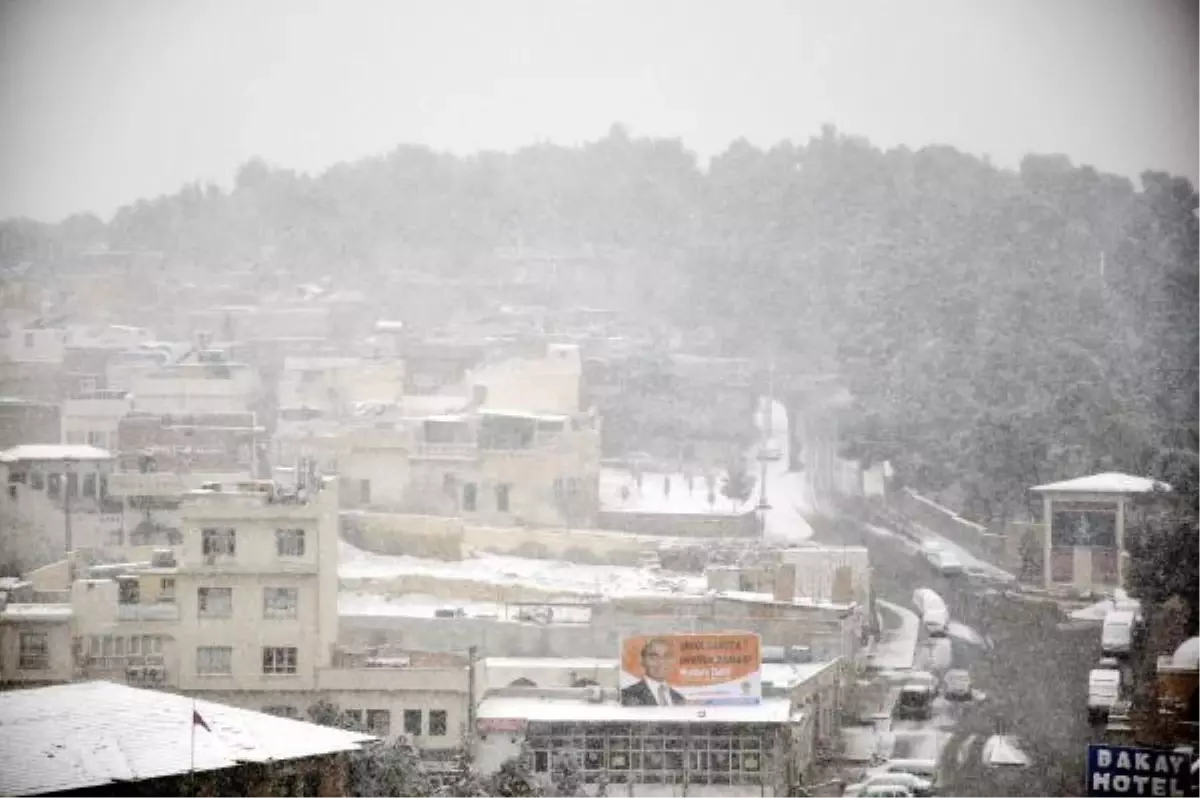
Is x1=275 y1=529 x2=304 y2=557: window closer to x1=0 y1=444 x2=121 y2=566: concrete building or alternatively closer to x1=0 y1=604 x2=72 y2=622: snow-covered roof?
x1=0 y1=604 x2=72 y2=622: snow-covered roof

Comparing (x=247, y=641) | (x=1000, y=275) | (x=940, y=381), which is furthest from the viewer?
(x=1000, y=275)

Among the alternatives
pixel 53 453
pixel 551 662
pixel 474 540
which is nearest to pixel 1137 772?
pixel 551 662

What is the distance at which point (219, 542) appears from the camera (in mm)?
10664

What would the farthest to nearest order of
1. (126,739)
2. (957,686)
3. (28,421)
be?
1. (28,421)
2. (957,686)
3. (126,739)

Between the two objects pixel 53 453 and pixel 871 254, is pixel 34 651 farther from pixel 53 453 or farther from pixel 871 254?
pixel 871 254

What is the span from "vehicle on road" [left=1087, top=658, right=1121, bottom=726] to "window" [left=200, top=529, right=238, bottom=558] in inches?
152

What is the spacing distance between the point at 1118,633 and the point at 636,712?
8.12 ft

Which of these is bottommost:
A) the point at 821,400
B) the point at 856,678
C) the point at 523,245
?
the point at 856,678

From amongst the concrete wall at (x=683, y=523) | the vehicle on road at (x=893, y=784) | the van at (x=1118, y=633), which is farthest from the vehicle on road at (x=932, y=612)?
the vehicle on road at (x=893, y=784)

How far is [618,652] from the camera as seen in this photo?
424 inches

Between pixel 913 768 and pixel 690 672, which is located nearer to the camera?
pixel 690 672

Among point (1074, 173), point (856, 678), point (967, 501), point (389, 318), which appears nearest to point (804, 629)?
point (856, 678)

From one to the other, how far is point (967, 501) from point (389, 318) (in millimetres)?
5610

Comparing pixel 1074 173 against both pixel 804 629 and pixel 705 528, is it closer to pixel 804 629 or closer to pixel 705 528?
pixel 705 528
